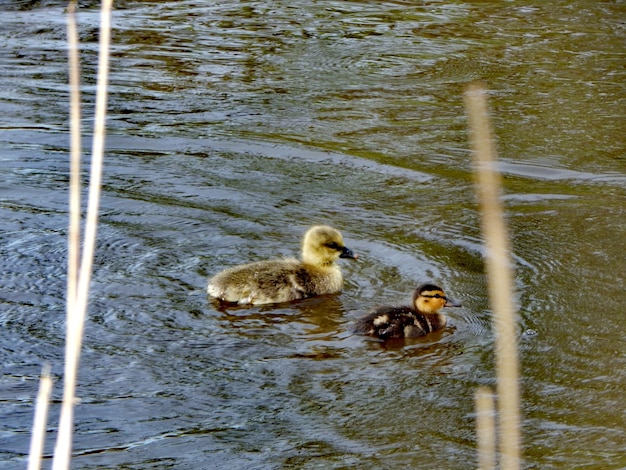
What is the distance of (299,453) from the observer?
147 inches

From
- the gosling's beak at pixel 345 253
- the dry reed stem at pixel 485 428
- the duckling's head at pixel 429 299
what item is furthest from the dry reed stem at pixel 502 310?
the gosling's beak at pixel 345 253

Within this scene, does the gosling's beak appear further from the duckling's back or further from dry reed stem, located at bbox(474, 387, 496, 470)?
dry reed stem, located at bbox(474, 387, 496, 470)

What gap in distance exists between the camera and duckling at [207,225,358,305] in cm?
515

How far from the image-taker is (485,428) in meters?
3.92

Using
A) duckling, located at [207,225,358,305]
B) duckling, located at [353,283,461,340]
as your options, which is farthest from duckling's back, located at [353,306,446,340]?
duckling, located at [207,225,358,305]

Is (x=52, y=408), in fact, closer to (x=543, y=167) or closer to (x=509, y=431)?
(x=509, y=431)

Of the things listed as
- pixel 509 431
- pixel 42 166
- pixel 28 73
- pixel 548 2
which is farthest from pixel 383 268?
pixel 548 2

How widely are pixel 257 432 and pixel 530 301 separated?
5.73 feet

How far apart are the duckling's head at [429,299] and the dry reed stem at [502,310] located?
236 mm

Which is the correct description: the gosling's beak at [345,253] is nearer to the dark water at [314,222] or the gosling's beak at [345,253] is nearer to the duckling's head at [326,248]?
the duckling's head at [326,248]

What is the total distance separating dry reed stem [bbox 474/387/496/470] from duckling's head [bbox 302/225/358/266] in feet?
4.43

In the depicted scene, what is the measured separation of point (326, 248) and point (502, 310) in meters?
0.95

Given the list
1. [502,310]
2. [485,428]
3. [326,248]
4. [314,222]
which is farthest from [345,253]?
[485,428]

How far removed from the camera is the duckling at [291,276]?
16.9 ft
